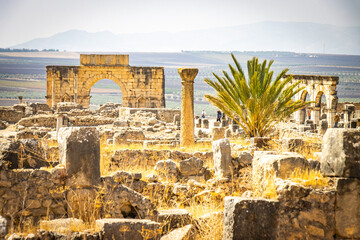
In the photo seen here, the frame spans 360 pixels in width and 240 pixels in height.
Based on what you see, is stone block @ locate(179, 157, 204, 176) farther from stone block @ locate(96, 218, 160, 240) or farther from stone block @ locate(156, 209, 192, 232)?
stone block @ locate(96, 218, 160, 240)

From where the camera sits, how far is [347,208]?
6.27 meters

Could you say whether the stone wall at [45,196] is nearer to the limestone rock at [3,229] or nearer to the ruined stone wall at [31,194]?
the ruined stone wall at [31,194]

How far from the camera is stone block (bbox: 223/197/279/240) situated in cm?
617

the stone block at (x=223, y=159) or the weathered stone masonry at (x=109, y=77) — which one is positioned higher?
the weathered stone masonry at (x=109, y=77)

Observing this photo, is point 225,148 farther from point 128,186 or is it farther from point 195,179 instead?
point 128,186

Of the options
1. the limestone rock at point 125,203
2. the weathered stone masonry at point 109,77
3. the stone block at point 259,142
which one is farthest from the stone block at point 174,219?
the weathered stone masonry at point 109,77

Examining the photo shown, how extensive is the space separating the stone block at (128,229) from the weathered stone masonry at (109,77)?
31.1 metres

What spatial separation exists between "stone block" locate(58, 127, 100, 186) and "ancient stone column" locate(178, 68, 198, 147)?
6.39m

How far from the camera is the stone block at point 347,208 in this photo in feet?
20.4

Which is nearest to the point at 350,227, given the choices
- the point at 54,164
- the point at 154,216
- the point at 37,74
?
the point at 154,216

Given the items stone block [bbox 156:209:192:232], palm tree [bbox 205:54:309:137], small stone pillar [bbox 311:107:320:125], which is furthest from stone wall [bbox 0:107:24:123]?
stone block [bbox 156:209:192:232]

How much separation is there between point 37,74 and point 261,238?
143 metres

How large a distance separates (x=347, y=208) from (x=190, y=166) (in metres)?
4.58

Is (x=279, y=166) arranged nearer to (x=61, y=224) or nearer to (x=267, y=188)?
(x=267, y=188)
